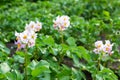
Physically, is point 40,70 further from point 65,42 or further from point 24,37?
point 65,42

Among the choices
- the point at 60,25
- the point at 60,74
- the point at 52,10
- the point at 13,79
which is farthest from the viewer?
the point at 52,10

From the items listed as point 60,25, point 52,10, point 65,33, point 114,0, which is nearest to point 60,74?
point 60,25

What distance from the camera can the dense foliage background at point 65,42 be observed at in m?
2.50

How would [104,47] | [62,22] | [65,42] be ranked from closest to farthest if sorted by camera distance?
[104,47] < [62,22] < [65,42]

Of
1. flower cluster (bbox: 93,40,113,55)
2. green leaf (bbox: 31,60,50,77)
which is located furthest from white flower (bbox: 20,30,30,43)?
flower cluster (bbox: 93,40,113,55)

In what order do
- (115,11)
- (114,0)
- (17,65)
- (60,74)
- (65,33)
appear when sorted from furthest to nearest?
(114,0) < (115,11) < (65,33) < (17,65) < (60,74)

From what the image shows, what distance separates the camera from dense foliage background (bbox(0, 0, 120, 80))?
2.50 metres

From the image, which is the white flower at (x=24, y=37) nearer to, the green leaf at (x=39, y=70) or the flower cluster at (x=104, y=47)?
the green leaf at (x=39, y=70)

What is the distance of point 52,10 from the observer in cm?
463

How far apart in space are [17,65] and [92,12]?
2.52 m

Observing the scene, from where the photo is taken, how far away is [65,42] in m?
3.59

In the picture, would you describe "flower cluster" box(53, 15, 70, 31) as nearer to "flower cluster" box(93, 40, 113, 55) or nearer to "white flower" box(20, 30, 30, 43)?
"flower cluster" box(93, 40, 113, 55)

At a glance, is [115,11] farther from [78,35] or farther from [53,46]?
[53,46]

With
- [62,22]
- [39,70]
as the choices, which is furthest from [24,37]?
[62,22]
